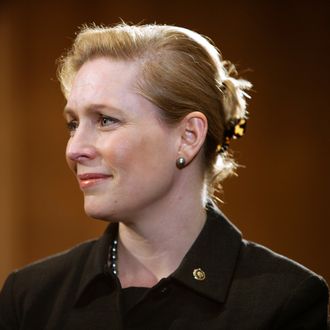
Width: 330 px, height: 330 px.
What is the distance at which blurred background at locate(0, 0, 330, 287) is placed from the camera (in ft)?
10.5

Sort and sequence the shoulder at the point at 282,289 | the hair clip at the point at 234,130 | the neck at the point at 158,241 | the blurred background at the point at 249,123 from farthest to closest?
the blurred background at the point at 249,123
the hair clip at the point at 234,130
the neck at the point at 158,241
the shoulder at the point at 282,289

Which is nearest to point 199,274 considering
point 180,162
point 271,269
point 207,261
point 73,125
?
point 207,261

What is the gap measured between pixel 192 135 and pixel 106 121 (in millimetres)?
243

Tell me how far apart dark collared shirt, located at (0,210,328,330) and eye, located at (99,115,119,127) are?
38 centimetres

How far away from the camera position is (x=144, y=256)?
Result: 1863 millimetres

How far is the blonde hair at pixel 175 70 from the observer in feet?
5.82

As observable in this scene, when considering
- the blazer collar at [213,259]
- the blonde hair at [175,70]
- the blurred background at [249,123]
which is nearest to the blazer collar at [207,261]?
the blazer collar at [213,259]

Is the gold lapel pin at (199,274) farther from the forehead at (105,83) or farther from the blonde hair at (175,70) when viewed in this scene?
the forehead at (105,83)

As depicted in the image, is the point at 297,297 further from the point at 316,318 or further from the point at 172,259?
the point at 172,259

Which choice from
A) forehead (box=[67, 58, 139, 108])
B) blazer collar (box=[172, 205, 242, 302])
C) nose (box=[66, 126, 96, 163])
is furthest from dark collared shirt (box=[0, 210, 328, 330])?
forehead (box=[67, 58, 139, 108])

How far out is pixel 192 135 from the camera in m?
1.83

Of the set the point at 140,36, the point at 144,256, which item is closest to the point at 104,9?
the point at 140,36

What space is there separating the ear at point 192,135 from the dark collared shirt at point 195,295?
0.22 m

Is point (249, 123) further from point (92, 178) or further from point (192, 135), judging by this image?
point (92, 178)
